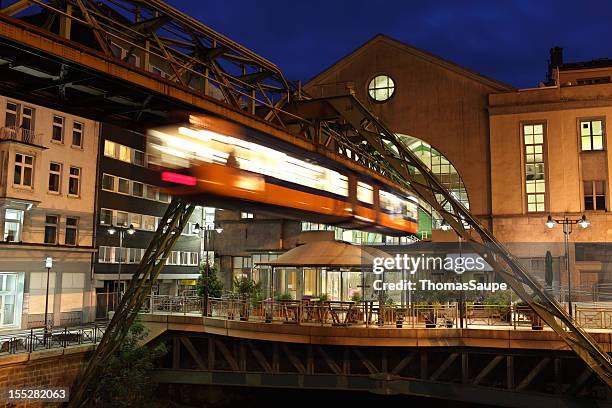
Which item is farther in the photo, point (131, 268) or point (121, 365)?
point (131, 268)

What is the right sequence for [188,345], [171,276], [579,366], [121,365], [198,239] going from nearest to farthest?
[579,366], [121,365], [188,345], [171,276], [198,239]

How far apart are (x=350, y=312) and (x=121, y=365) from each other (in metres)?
9.69

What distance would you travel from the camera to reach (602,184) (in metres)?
36.3

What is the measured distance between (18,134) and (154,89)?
75.9 ft

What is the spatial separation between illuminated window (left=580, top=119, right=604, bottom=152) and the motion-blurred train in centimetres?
2057

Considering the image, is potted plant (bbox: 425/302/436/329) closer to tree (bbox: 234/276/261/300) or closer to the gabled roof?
tree (bbox: 234/276/261/300)

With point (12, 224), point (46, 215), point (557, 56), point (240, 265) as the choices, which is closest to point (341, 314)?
point (240, 265)

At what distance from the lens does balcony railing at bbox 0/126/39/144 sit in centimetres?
3347

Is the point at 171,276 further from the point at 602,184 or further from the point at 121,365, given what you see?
the point at 602,184

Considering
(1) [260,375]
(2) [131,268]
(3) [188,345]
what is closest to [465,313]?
(1) [260,375]

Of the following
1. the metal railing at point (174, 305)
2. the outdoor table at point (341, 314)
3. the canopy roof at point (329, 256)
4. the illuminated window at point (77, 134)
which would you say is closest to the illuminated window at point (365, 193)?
the canopy roof at point (329, 256)

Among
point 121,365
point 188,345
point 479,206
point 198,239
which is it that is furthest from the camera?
point 198,239

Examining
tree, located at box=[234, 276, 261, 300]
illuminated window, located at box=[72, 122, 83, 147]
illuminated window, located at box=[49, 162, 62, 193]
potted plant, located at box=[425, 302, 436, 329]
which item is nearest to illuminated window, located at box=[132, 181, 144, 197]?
illuminated window, located at box=[72, 122, 83, 147]

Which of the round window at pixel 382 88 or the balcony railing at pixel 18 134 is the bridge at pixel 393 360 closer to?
the balcony railing at pixel 18 134
